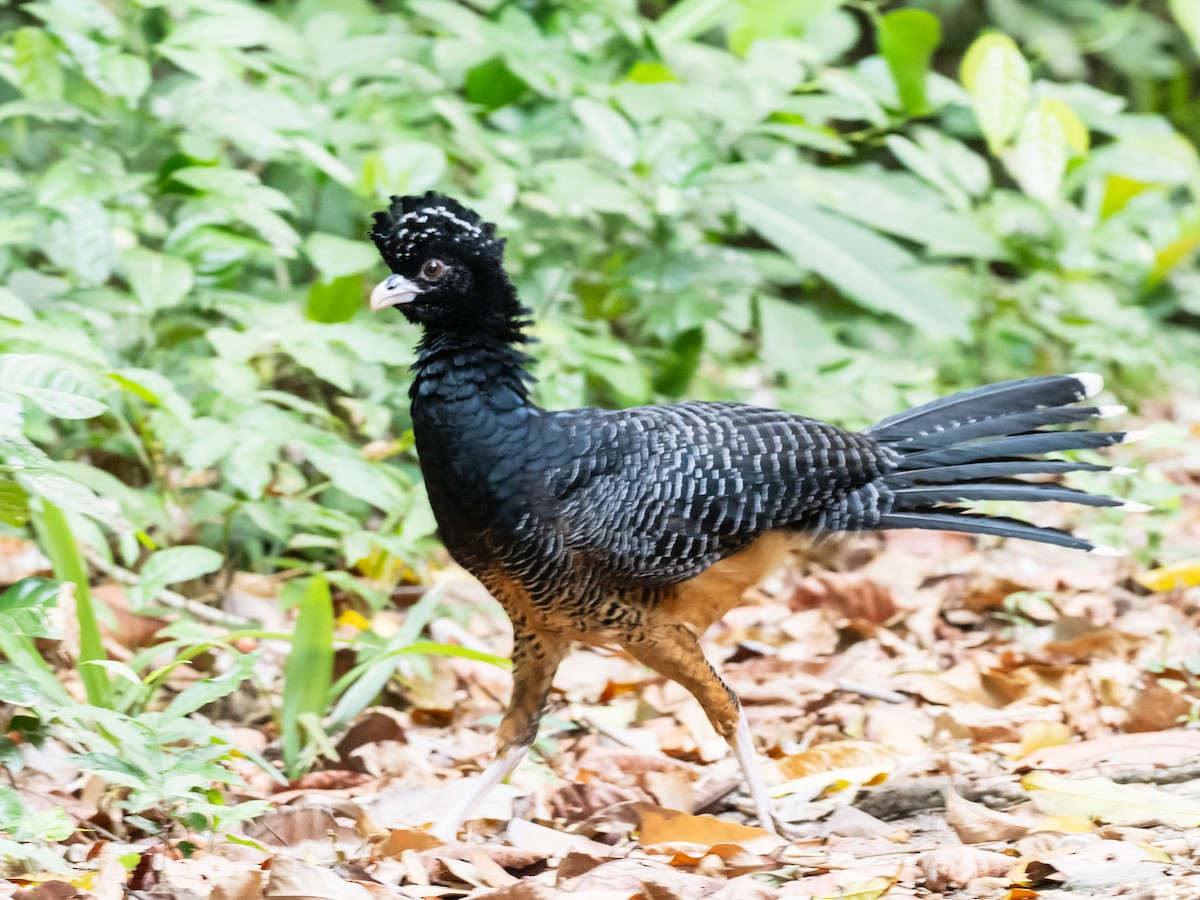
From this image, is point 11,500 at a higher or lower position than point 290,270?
lower

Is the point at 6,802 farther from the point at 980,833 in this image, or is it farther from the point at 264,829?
the point at 980,833

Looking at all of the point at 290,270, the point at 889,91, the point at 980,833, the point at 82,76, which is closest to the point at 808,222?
the point at 889,91

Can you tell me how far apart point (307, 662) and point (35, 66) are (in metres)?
2.46

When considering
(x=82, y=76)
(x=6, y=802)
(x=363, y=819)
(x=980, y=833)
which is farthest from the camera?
(x=82, y=76)

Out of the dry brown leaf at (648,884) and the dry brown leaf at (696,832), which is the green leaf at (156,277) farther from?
the dry brown leaf at (648,884)

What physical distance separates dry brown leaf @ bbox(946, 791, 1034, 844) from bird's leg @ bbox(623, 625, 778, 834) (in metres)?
0.66

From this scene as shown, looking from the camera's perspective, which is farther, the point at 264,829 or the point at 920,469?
the point at 920,469

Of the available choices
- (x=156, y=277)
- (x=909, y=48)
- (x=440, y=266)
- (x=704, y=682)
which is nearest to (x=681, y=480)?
(x=704, y=682)

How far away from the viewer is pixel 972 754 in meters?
4.19

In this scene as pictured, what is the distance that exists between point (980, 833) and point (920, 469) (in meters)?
1.44

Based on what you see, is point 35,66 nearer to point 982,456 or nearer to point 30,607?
point 30,607

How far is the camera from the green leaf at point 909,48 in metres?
6.99

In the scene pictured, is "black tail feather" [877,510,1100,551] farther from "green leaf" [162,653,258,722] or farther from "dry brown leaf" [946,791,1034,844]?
"green leaf" [162,653,258,722]

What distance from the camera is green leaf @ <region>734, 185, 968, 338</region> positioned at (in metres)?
6.98
